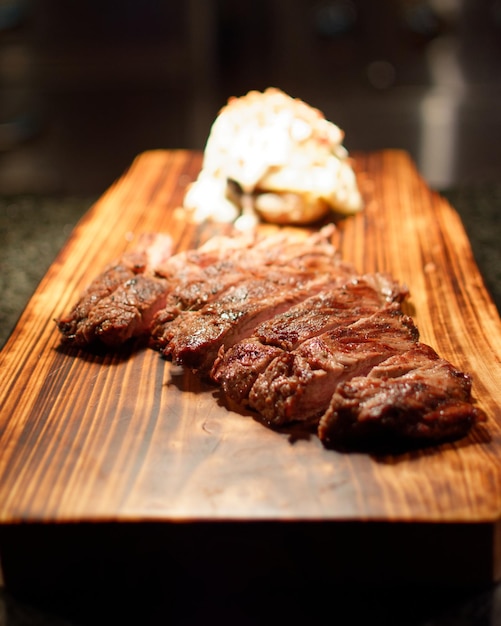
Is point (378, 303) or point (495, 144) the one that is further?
point (495, 144)

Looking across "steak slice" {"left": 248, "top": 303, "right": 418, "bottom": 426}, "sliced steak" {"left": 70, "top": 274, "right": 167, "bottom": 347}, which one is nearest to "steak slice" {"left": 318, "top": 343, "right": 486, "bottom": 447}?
"steak slice" {"left": 248, "top": 303, "right": 418, "bottom": 426}

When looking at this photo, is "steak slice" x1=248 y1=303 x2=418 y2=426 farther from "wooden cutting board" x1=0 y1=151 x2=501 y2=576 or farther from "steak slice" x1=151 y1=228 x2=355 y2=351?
"steak slice" x1=151 y1=228 x2=355 y2=351

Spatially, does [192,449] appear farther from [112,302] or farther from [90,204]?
[90,204]
